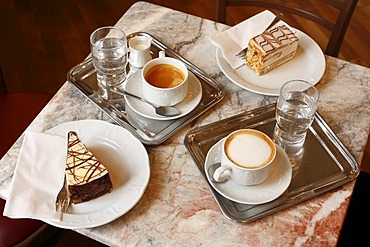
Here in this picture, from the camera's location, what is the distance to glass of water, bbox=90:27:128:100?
1258mm

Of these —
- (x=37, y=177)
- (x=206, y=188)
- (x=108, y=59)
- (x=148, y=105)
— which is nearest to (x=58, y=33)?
(x=108, y=59)

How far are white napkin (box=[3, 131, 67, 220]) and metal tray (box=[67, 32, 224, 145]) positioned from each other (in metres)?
0.16

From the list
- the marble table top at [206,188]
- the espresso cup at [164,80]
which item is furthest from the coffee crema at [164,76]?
the marble table top at [206,188]

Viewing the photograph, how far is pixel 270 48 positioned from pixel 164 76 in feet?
0.92

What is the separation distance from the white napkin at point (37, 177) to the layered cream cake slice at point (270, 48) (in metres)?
0.53

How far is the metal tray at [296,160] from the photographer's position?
1026mm

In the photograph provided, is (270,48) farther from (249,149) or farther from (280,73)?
(249,149)

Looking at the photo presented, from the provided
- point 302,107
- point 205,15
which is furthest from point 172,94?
point 205,15

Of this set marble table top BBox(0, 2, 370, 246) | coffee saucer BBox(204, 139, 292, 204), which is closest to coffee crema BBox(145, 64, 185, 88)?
marble table top BBox(0, 2, 370, 246)

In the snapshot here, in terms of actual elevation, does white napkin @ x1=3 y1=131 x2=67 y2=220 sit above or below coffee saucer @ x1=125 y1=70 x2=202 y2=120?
below

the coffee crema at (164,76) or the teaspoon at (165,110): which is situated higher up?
the coffee crema at (164,76)

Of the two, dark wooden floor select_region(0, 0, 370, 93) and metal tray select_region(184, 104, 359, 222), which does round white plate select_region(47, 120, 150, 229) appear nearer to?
metal tray select_region(184, 104, 359, 222)

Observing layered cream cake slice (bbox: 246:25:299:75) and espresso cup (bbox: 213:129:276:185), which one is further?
layered cream cake slice (bbox: 246:25:299:75)

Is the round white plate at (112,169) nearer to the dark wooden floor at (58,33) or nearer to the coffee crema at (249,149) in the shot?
the coffee crema at (249,149)
